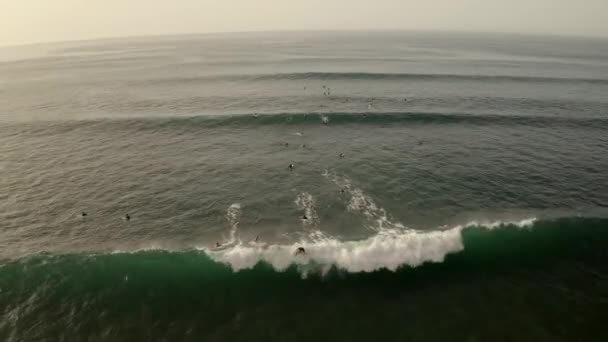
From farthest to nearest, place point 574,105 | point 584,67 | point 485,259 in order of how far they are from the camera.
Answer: point 584,67 < point 574,105 < point 485,259

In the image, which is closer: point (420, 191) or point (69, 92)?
point (420, 191)

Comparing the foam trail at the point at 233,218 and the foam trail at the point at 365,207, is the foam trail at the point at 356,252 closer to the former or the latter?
the foam trail at the point at 233,218

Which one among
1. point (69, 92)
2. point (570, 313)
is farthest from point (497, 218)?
point (69, 92)

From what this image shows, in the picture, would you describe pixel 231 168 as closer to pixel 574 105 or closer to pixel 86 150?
pixel 86 150

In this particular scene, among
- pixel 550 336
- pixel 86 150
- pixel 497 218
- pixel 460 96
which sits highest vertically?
pixel 460 96

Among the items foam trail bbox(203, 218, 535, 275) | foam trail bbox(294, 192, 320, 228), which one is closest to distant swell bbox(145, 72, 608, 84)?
foam trail bbox(294, 192, 320, 228)

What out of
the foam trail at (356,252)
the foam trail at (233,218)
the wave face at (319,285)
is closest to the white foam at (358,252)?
the foam trail at (356,252)

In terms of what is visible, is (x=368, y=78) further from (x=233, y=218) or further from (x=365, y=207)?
(x=233, y=218)

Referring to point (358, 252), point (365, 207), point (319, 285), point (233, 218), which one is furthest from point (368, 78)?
point (319, 285)
